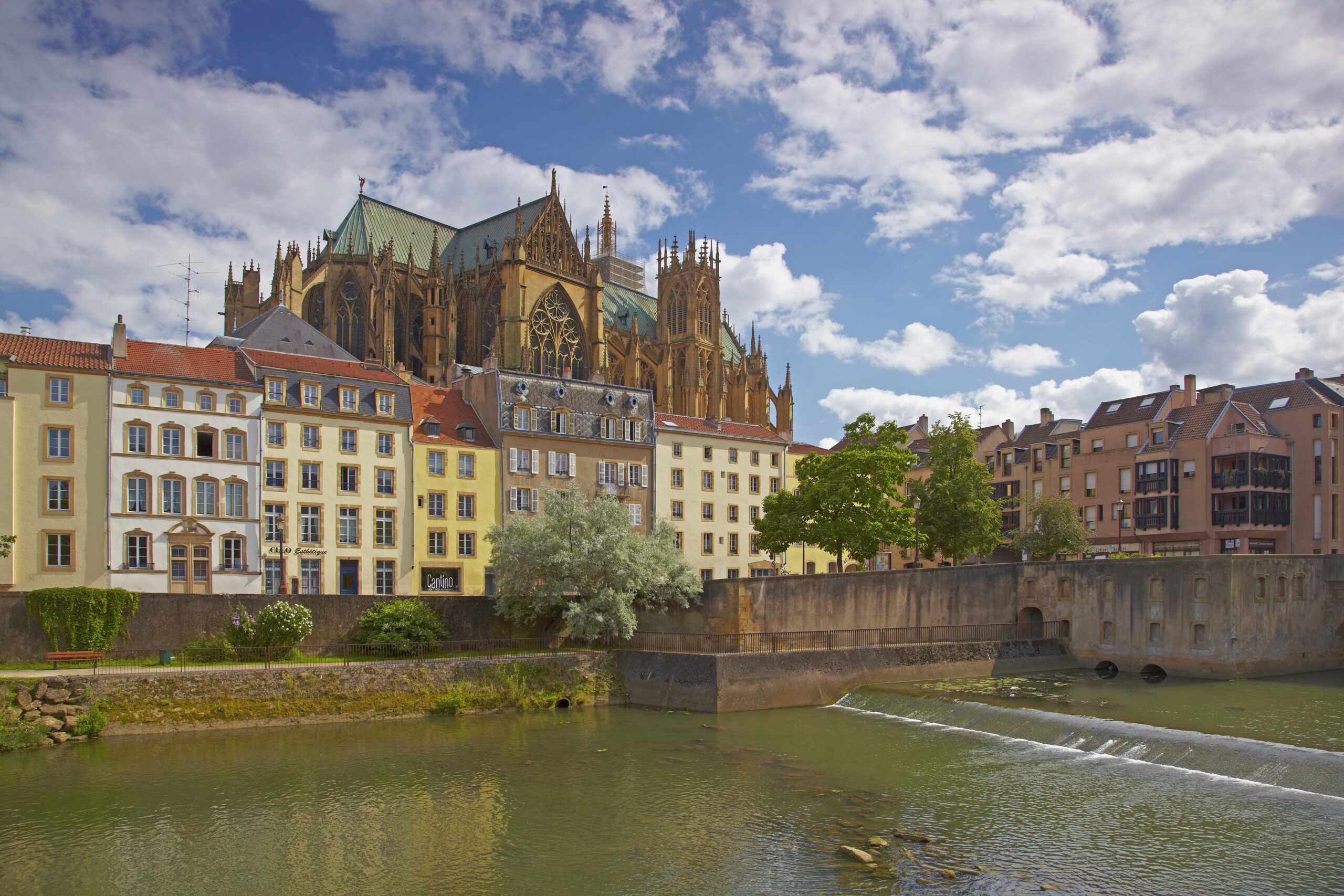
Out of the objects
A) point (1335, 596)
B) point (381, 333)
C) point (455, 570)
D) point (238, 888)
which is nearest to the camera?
point (238, 888)

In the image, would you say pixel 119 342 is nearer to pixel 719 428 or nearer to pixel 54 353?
pixel 54 353

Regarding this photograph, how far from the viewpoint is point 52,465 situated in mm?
44562

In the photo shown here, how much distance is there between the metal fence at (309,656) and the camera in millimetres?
37062

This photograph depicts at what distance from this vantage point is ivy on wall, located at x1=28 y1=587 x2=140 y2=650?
38.2 m

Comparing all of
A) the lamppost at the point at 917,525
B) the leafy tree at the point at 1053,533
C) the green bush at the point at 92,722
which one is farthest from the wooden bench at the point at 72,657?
the leafy tree at the point at 1053,533

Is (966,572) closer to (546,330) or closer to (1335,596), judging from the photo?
(1335,596)

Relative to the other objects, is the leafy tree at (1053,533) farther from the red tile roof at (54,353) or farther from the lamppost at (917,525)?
the red tile roof at (54,353)

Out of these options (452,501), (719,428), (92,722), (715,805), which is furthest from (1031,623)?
(92,722)

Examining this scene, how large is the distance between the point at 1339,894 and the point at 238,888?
2016 centimetres

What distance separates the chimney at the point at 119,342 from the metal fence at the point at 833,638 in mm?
26020

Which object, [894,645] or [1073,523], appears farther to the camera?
[1073,523]

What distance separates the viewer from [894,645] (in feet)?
141

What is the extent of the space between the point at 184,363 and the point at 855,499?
34.1 m

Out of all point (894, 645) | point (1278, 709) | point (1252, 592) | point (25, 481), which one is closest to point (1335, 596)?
point (1252, 592)
